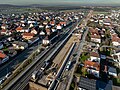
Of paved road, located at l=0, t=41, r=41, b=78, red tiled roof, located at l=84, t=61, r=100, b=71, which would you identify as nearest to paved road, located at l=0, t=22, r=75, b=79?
paved road, located at l=0, t=41, r=41, b=78

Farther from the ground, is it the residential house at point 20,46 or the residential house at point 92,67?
the residential house at point 20,46

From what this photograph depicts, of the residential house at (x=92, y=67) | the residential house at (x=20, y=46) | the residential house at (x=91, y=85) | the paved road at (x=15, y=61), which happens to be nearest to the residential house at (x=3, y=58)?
the paved road at (x=15, y=61)

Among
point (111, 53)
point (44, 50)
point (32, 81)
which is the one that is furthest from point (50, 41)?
point (32, 81)

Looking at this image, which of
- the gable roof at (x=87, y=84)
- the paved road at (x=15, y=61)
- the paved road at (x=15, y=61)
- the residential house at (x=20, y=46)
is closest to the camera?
the gable roof at (x=87, y=84)

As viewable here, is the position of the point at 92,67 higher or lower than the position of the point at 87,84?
lower

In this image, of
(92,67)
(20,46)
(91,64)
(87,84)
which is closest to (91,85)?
(87,84)

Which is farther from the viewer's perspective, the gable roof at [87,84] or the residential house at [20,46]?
the residential house at [20,46]

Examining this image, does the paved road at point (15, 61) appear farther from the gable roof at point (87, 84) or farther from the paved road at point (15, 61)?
the gable roof at point (87, 84)

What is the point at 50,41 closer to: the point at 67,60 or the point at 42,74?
the point at 67,60

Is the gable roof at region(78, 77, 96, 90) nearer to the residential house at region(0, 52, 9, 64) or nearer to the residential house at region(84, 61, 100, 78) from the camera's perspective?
the residential house at region(84, 61, 100, 78)

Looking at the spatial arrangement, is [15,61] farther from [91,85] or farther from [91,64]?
[91,85]

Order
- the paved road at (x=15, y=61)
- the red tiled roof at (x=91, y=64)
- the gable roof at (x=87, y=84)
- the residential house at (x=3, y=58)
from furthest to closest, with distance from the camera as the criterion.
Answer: the residential house at (x=3, y=58)
the red tiled roof at (x=91, y=64)
the paved road at (x=15, y=61)
the gable roof at (x=87, y=84)
